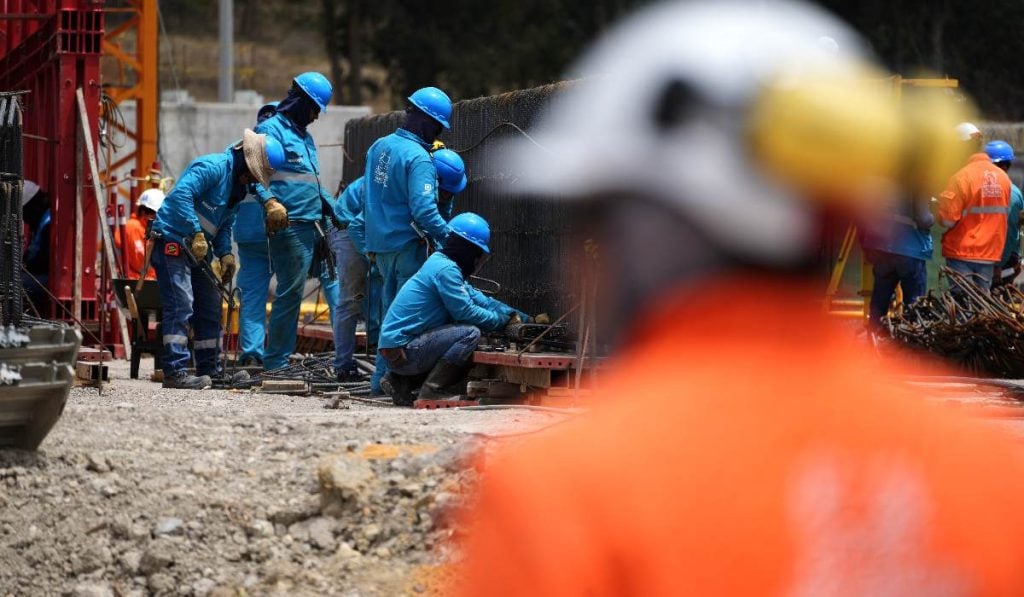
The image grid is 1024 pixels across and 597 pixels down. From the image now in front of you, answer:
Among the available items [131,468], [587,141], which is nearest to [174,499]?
[131,468]

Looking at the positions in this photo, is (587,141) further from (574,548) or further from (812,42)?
(574,548)

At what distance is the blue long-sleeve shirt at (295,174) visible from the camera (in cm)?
1145

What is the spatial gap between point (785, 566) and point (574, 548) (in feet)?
0.65

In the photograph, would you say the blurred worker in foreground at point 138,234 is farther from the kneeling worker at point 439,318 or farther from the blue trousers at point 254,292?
the kneeling worker at point 439,318

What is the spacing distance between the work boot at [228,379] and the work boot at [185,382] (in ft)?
0.86

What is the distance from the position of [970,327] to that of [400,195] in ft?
13.5

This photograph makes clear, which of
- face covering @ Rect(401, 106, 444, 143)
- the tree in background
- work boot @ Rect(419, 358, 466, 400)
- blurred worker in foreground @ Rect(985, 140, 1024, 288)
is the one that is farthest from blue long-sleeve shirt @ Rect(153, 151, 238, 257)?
the tree in background

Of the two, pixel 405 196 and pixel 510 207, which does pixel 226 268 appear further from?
pixel 510 207

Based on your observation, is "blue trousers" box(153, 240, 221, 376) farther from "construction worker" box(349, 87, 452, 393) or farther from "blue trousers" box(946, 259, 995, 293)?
"blue trousers" box(946, 259, 995, 293)

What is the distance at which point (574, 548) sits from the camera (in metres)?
1.49

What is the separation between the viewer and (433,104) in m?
10.3

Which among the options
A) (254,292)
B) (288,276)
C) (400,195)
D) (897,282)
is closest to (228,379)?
(288,276)

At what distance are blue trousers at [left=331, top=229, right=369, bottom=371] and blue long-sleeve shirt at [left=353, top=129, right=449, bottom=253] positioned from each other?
1.02 meters

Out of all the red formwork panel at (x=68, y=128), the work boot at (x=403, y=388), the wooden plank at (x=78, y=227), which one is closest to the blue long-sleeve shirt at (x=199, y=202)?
the work boot at (x=403, y=388)
